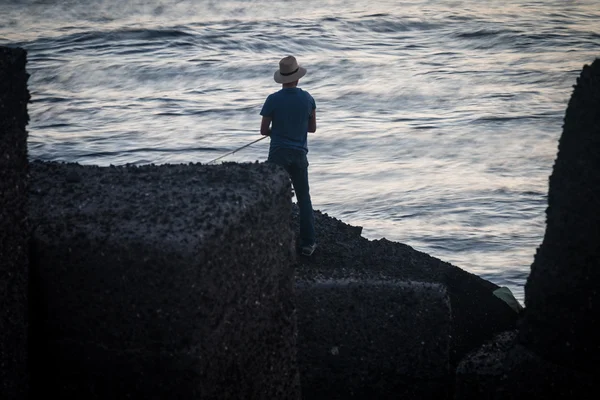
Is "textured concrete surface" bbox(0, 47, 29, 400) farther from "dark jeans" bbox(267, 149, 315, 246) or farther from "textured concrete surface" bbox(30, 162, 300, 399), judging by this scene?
"dark jeans" bbox(267, 149, 315, 246)

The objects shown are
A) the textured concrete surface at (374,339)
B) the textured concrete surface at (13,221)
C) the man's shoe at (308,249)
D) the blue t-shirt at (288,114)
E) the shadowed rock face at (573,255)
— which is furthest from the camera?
the man's shoe at (308,249)

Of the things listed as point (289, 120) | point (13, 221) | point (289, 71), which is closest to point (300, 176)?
point (289, 120)

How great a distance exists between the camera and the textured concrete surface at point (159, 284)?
130 inches

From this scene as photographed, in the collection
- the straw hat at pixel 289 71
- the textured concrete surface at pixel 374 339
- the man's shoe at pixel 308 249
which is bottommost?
the textured concrete surface at pixel 374 339

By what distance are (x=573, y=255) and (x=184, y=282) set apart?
2.11 metres

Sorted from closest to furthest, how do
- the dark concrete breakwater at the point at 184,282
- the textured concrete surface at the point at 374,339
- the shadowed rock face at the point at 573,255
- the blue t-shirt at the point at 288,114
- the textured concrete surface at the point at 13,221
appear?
the textured concrete surface at the point at 13,221 < the dark concrete breakwater at the point at 184,282 < the shadowed rock face at the point at 573,255 < the blue t-shirt at the point at 288,114 < the textured concrete surface at the point at 374,339

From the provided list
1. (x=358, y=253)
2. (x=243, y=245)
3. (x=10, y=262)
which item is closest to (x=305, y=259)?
(x=358, y=253)

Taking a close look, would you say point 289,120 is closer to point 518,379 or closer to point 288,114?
point 288,114

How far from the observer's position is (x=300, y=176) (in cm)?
605

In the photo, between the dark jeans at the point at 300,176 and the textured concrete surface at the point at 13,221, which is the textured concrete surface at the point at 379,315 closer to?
the dark jeans at the point at 300,176

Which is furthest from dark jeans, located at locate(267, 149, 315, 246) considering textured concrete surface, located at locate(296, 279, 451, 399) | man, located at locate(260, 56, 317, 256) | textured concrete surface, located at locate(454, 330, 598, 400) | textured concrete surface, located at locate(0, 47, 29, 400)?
textured concrete surface, located at locate(0, 47, 29, 400)

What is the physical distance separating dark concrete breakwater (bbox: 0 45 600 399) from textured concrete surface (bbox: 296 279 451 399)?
1.00m

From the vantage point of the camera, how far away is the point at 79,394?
12.0ft

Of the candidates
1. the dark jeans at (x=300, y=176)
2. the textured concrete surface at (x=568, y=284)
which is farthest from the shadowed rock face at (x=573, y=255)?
the dark jeans at (x=300, y=176)
